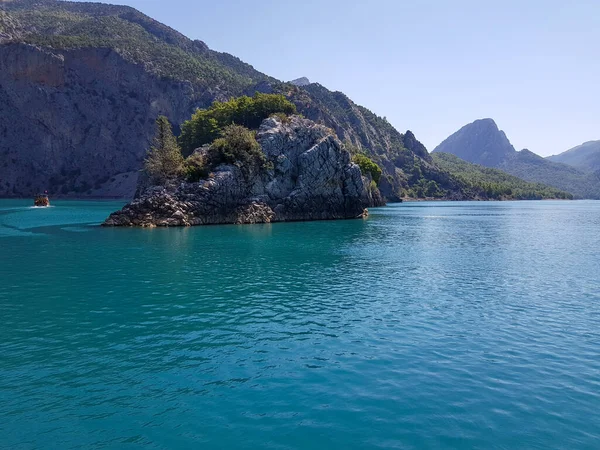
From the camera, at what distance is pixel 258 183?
312ft

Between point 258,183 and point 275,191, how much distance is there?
14.8ft

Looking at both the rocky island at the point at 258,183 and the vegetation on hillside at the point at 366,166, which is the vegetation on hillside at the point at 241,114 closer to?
the rocky island at the point at 258,183

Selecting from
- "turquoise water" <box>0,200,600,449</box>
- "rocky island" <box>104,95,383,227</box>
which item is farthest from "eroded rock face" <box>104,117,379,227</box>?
"turquoise water" <box>0,200,600,449</box>

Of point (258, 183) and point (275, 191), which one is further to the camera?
point (275, 191)

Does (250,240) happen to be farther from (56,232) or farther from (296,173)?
(296,173)

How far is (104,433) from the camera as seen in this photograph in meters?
13.3

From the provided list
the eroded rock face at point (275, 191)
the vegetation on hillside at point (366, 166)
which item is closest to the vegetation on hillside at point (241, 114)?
the eroded rock face at point (275, 191)

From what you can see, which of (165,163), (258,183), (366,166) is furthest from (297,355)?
(366,166)

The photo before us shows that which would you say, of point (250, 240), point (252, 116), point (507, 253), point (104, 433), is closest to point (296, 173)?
point (252, 116)

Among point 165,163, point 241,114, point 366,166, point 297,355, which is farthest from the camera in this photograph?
point 366,166

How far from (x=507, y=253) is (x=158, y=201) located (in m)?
62.0

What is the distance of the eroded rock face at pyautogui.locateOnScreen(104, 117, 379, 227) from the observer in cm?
8388

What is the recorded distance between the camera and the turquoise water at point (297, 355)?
13680mm

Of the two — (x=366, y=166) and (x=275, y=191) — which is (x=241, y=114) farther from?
(x=366, y=166)
